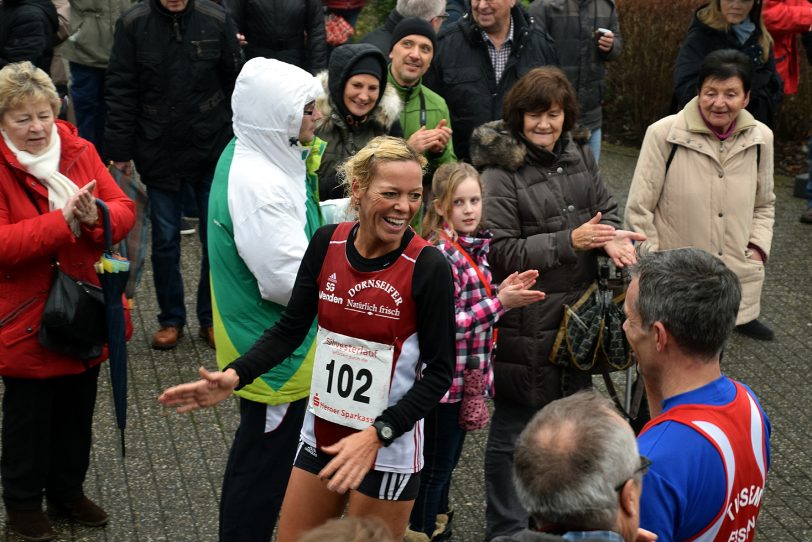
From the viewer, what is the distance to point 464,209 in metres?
4.91

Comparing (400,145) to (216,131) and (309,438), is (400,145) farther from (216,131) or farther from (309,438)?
(216,131)

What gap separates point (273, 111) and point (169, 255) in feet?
9.81

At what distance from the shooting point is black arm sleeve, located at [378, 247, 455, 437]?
375cm

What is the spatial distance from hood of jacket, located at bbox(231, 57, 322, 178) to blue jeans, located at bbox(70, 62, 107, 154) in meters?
4.94

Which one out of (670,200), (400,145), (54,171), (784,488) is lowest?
(784,488)

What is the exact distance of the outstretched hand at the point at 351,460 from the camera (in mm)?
3533

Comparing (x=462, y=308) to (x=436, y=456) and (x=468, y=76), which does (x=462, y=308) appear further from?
(x=468, y=76)

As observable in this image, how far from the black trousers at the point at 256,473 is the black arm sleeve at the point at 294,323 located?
0.51 m

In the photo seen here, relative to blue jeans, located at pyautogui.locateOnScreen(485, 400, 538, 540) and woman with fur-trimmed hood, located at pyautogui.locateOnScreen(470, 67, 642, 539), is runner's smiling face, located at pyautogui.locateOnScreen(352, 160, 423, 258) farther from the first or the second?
blue jeans, located at pyautogui.locateOnScreen(485, 400, 538, 540)

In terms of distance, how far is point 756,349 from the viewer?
769 cm

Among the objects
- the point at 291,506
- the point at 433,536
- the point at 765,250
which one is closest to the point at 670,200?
the point at 765,250

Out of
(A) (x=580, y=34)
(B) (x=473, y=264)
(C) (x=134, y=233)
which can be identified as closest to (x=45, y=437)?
(C) (x=134, y=233)

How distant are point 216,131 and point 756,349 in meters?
3.86

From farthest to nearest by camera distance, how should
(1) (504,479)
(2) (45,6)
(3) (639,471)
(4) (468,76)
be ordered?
1. (2) (45,6)
2. (4) (468,76)
3. (1) (504,479)
4. (3) (639,471)
